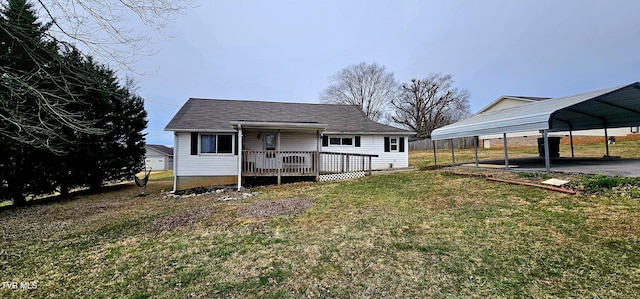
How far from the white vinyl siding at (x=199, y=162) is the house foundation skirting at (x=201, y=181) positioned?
0.51 feet

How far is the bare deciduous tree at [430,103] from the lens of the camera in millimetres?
34625

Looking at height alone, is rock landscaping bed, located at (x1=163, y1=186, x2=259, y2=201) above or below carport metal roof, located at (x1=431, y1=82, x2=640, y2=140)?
below

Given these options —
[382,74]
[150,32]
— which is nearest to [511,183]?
[150,32]

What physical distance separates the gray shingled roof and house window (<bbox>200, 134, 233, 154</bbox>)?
49 centimetres

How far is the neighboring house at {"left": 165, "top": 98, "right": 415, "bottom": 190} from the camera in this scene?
10859 millimetres

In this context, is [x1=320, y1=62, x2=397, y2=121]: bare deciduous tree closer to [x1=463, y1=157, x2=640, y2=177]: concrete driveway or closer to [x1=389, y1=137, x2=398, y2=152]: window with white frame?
[x1=389, y1=137, x2=398, y2=152]: window with white frame

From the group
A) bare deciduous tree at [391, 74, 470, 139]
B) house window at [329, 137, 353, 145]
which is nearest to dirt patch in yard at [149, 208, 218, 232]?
house window at [329, 137, 353, 145]

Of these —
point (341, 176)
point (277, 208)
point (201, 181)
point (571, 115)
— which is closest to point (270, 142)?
point (201, 181)

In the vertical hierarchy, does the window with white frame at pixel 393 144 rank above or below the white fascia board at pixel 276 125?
below

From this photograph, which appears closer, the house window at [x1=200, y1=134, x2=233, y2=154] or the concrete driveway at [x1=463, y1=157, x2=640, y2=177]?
the concrete driveway at [x1=463, y1=157, x2=640, y2=177]

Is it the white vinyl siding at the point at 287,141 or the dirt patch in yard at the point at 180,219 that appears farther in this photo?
the white vinyl siding at the point at 287,141

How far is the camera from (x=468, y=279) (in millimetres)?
2893

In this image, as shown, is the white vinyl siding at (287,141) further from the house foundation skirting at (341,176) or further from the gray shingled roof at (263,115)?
the house foundation skirting at (341,176)

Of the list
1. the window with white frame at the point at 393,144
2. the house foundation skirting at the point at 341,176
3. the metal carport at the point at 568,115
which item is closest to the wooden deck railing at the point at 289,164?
the house foundation skirting at the point at 341,176
